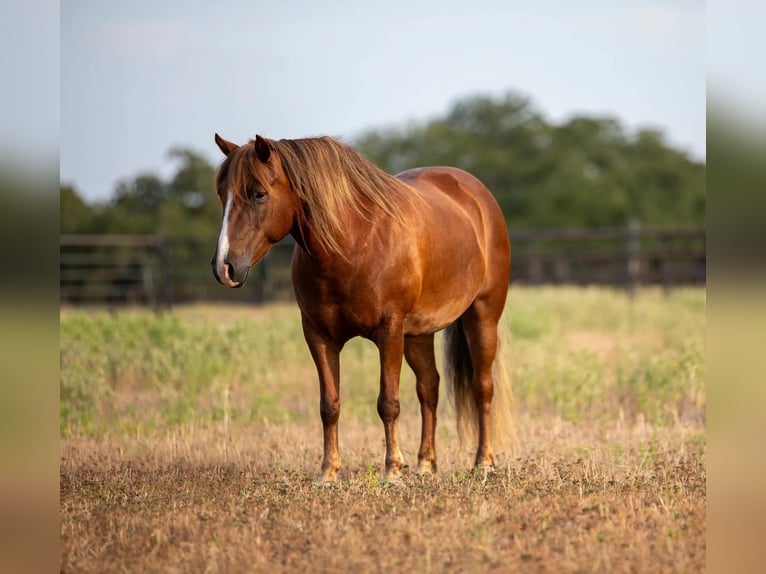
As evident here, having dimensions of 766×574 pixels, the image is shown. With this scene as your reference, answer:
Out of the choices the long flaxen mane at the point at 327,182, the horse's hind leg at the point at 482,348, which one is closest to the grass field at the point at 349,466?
the horse's hind leg at the point at 482,348

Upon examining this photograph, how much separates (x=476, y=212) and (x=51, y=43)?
12.1 feet

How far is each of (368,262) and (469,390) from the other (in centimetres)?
172

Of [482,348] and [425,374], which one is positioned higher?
[482,348]

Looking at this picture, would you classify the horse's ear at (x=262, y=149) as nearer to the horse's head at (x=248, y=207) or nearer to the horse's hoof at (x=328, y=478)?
the horse's head at (x=248, y=207)

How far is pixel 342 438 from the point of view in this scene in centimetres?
731

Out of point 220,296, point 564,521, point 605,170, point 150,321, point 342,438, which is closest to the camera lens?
point 564,521

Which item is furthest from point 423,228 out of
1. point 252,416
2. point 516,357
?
point 516,357

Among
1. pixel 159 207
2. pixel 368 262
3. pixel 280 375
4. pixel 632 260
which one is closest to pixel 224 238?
pixel 368 262

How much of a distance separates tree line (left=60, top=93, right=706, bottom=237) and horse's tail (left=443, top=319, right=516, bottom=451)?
22470 millimetres

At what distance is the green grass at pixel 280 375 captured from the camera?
8.20 m

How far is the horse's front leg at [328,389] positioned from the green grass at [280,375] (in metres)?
1.80

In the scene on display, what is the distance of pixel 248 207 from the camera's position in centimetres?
483

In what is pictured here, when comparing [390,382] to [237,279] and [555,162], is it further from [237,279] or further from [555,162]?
[555,162]

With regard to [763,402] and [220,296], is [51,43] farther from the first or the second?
[220,296]
